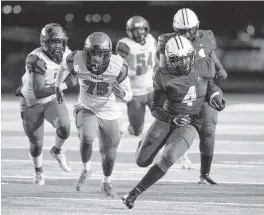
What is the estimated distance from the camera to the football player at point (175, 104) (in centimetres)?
744

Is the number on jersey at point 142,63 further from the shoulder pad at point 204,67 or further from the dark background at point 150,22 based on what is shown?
the dark background at point 150,22

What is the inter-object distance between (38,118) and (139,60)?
2.51 metres

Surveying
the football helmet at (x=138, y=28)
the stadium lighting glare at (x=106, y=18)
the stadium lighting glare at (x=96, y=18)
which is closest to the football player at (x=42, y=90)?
the football helmet at (x=138, y=28)

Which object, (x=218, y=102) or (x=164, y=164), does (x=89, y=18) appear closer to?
(x=218, y=102)

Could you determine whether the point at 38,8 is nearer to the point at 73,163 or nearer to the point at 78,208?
the point at 73,163

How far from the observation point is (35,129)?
8.91 metres

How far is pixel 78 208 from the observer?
745 cm

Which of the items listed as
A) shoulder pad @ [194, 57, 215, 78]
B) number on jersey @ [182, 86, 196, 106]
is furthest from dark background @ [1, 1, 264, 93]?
number on jersey @ [182, 86, 196, 106]

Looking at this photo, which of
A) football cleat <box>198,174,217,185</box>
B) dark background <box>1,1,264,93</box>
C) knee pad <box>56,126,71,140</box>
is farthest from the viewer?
dark background <box>1,1,264,93</box>

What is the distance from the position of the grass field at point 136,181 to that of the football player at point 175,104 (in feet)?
1.37

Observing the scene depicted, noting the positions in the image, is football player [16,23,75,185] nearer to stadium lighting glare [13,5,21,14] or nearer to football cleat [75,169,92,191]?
football cleat [75,169,92,191]

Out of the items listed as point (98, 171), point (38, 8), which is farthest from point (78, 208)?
point (38, 8)

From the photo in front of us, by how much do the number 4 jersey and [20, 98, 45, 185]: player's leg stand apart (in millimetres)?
1694

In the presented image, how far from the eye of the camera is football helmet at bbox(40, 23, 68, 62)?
8727 millimetres
